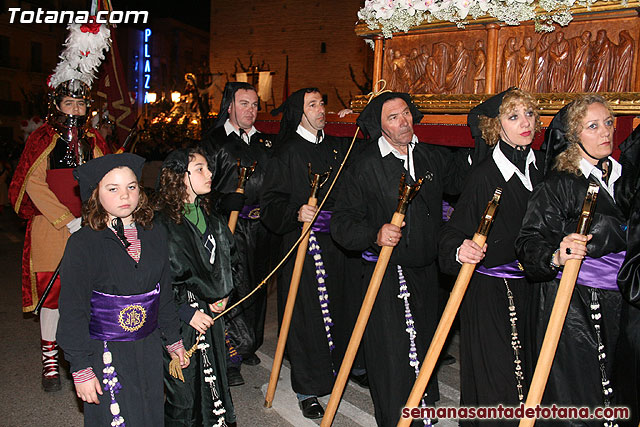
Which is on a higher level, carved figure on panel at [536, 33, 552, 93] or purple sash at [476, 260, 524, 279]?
carved figure on panel at [536, 33, 552, 93]

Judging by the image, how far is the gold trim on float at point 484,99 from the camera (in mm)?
3857

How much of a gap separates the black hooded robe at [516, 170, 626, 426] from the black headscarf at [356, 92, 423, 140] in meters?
1.40

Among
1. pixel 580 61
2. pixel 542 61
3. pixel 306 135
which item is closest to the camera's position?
pixel 580 61

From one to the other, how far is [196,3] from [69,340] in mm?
40550

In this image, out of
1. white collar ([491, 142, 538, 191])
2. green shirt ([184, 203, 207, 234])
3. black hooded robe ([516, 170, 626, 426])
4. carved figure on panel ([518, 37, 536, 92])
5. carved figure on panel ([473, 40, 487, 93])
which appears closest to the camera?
black hooded robe ([516, 170, 626, 426])

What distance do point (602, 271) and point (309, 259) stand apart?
7.55ft

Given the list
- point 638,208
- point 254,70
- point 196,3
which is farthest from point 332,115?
point 196,3

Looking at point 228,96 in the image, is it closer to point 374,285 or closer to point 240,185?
point 240,185

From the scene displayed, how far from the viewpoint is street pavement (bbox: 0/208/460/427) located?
15.4 feet

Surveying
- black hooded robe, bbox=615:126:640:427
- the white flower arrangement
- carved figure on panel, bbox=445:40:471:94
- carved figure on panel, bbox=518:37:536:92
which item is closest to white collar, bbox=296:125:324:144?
the white flower arrangement

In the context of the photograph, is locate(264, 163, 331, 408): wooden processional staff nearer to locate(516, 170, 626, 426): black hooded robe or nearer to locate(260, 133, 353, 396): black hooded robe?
locate(260, 133, 353, 396): black hooded robe

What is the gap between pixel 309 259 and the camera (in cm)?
501

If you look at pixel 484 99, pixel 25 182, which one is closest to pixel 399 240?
pixel 484 99

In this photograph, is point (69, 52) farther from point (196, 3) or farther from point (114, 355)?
point (196, 3)
